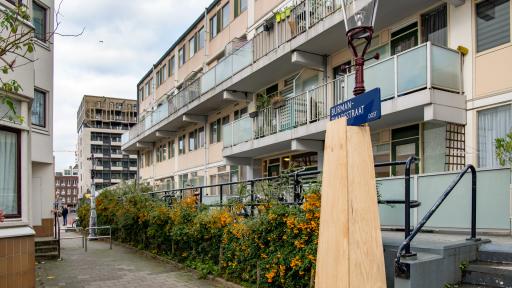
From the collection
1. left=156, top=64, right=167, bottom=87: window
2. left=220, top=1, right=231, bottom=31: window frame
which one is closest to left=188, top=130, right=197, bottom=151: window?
left=220, top=1, right=231, bottom=31: window frame

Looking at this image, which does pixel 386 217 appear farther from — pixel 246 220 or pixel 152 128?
pixel 152 128

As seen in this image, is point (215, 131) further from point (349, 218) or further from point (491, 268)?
point (349, 218)

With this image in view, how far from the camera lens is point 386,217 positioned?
834 cm

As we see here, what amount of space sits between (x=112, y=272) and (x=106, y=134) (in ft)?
344

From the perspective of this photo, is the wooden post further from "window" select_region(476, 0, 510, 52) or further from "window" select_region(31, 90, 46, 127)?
"window" select_region(31, 90, 46, 127)

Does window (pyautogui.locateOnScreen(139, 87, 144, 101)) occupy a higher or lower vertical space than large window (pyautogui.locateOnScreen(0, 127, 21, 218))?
higher

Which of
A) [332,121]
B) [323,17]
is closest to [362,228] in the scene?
[332,121]

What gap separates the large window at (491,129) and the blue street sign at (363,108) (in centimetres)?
663

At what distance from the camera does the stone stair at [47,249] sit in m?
15.1

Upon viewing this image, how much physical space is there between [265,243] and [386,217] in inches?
88.9

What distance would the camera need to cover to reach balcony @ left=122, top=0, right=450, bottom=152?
13277 mm

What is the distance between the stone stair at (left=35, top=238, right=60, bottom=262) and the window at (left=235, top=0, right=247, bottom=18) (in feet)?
42.9

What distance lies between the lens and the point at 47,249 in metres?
15.5

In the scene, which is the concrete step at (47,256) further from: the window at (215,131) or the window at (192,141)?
the window at (192,141)
